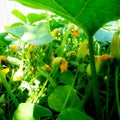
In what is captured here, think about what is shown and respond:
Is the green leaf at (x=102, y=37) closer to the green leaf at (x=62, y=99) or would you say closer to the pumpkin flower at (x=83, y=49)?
the pumpkin flower at (x=83, y=49)

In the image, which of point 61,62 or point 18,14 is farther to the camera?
point 18,14

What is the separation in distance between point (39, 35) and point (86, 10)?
0.19 meters

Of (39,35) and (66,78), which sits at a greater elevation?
(39,35)

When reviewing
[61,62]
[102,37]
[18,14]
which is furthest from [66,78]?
[18,14]

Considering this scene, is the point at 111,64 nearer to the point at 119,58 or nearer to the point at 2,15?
the point at 119,58

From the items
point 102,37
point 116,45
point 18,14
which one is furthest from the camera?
point 18,14

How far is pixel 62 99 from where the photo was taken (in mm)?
614

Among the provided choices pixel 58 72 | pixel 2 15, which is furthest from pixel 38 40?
pixel 2 15

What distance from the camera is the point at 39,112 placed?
56 centimetres

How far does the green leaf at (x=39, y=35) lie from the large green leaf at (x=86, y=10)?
0.10 meters

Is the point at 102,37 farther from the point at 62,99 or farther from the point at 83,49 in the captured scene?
the point at 62,99

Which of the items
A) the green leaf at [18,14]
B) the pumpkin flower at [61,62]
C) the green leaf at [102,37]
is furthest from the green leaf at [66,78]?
the green leaf at [18,14]

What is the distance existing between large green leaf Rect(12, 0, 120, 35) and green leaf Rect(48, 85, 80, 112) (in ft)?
0.44

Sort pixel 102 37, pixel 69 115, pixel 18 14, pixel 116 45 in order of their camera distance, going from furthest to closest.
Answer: pixel 18 14 < pixel 102 37 < pixel 116 45 < pixel 69 115
